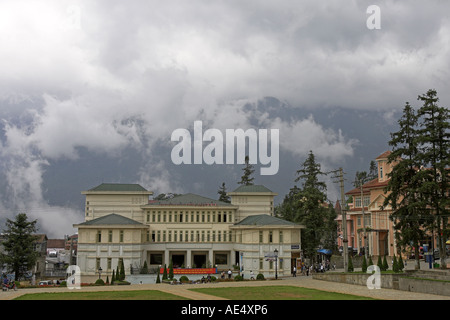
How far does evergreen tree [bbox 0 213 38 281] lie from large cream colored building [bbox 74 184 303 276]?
8149mm

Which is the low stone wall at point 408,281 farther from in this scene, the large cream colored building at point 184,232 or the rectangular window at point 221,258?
the rectangular window at point 221,258

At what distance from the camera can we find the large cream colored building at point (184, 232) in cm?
6469

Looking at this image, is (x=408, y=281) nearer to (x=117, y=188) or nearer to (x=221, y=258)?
(x=221, y=258)

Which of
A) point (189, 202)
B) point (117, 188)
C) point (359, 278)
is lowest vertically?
point (359, 278)

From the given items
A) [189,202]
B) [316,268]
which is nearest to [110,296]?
[316,268]

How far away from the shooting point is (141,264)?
68.2m

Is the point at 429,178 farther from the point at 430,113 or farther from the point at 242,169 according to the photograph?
the point at 242,169

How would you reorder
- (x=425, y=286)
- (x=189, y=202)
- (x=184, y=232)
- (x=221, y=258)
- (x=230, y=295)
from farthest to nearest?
(x=221, y=258)
(x=189, y=202)
(x=184, y=232)
(x=425, y=286)
(x=230, y=295)

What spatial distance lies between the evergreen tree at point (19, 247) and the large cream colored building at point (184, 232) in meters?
8.15

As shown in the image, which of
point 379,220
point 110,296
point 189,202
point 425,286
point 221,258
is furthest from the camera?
point 221,258

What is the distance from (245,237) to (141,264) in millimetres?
15873

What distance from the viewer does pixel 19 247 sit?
190ft

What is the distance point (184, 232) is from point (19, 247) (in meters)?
24.4
